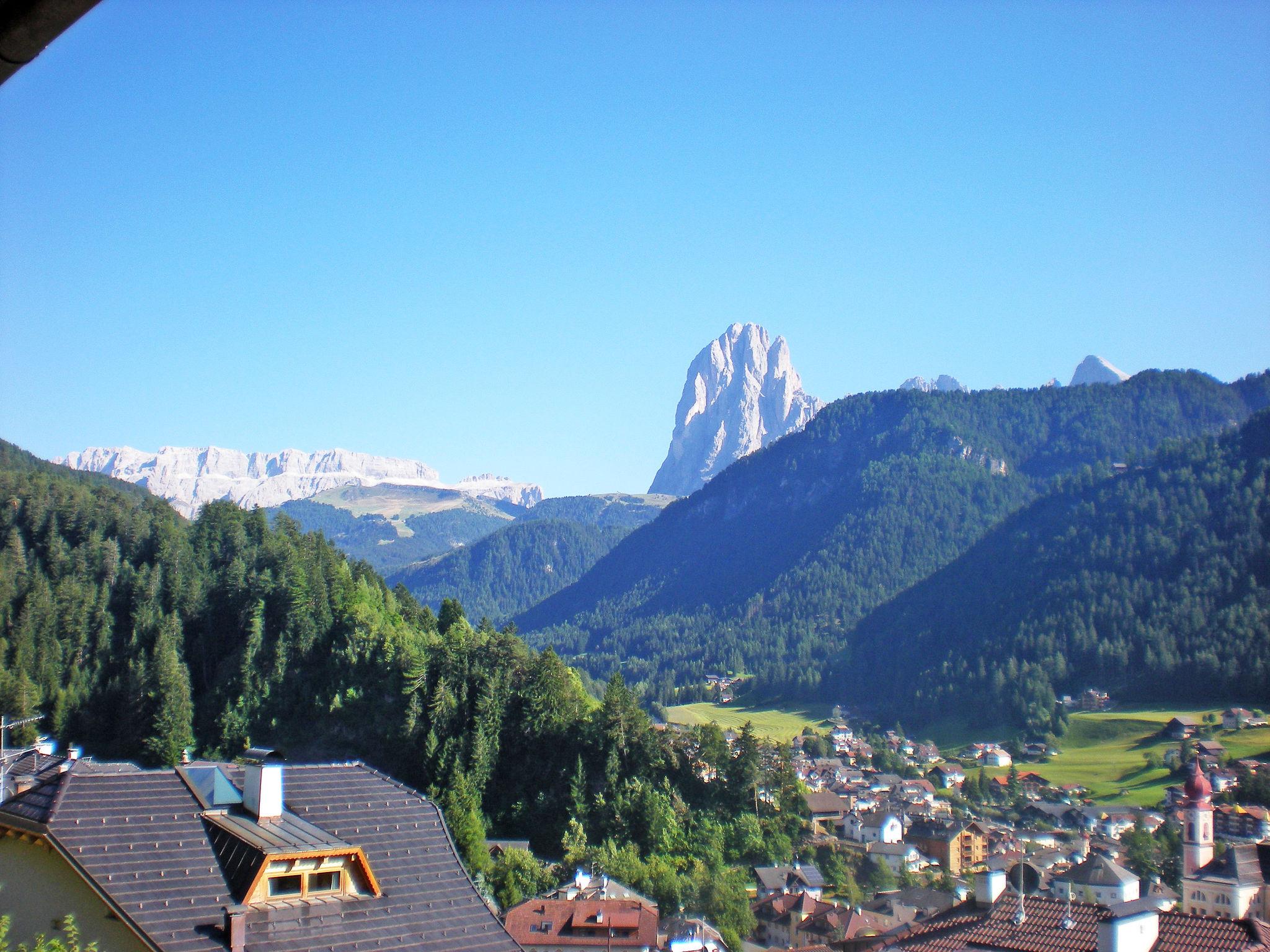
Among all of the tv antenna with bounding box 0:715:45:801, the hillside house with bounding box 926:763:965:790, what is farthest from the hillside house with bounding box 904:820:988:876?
the tv antenna with bounding box 0:715:45:801

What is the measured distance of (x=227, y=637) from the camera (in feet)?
290

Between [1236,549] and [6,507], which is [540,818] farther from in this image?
[1236,549]

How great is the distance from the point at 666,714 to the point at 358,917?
14725 centimetres

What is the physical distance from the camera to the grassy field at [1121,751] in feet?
331

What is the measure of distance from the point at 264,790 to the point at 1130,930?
13969 millimetres

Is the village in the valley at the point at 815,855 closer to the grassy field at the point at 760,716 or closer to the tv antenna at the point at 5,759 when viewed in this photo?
the tv antenna at the point at 5,759

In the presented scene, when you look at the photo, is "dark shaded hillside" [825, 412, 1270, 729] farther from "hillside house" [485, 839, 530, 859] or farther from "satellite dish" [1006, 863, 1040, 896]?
"hillside house" [485, 839, 530, 859]

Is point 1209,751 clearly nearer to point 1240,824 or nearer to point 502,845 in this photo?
point 1240,824

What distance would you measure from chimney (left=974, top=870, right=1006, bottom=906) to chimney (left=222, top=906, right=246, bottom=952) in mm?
18580

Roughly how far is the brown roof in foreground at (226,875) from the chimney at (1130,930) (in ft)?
33.2

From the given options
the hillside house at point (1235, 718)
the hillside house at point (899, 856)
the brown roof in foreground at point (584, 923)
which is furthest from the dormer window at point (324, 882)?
the hillside house at point (1235, 718)

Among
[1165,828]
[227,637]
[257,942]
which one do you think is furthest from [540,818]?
[257,942]

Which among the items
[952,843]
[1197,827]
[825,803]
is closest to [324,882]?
[1197,827]

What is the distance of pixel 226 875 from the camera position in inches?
547
